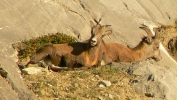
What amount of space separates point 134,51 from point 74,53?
406 cm

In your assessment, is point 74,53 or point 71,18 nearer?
point 74,53

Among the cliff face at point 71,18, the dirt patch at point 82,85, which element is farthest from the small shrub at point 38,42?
the dirt patch at point 82,85

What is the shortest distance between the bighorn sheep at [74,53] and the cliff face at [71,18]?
1.03 m

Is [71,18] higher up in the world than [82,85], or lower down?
higher up

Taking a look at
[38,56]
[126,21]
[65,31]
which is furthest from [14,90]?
[126,21]

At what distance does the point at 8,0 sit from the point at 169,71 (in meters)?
6.99

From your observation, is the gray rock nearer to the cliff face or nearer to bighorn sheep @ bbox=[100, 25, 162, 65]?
the cliff face

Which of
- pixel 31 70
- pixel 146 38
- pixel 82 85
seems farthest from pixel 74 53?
pixel 146 38

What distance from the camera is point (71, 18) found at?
24953 mm

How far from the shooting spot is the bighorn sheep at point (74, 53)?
20156 mm

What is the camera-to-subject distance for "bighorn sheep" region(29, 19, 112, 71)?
20156 millimetres

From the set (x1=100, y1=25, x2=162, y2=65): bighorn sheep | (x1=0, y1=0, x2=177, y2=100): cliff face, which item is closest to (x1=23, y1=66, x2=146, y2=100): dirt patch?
(x1=0, y1=0, x2=177, y2=100): cliff face

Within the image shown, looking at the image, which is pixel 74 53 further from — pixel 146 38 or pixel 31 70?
pixel 146 38

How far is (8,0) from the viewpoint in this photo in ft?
75.4
